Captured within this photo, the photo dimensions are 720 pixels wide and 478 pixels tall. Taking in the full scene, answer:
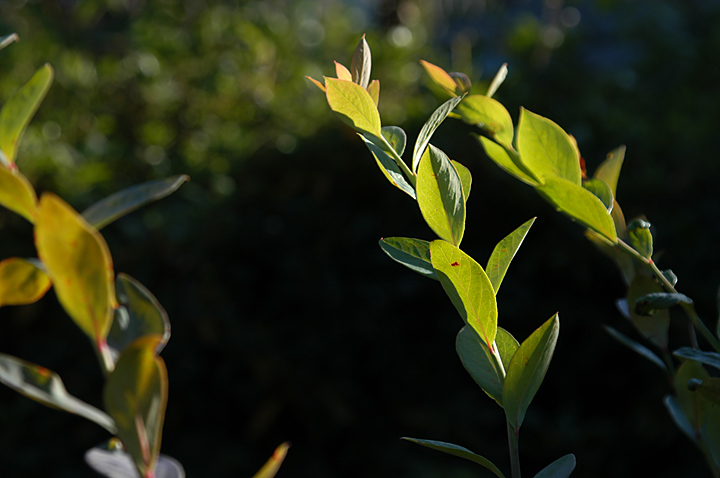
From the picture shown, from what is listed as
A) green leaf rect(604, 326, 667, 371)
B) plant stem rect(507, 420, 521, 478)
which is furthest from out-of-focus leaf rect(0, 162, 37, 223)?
green leaf rect(604, 326, 667, 371)

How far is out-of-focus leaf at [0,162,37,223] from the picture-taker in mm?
268

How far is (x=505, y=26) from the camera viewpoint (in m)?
4.15

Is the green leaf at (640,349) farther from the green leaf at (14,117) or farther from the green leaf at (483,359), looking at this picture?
the green leaf at (14,117)

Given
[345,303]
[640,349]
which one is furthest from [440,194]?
[345,303]

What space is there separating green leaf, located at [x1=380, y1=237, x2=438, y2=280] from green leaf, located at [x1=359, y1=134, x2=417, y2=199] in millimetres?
28

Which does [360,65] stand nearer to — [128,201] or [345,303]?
[128,201]

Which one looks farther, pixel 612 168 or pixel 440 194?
pixel 612 168

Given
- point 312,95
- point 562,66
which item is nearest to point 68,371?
point 312,95

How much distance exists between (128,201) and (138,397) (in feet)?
0.52

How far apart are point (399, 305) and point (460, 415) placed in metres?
0.34

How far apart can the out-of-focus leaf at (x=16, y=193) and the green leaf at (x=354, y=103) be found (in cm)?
14

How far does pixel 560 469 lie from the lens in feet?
1.12

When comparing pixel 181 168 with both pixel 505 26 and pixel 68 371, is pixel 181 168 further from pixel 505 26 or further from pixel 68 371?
pixel 505 26

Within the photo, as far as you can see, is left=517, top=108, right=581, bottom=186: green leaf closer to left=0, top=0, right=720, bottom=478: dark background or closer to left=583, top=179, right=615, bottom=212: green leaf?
left=583, top=179, right=615, bottom=212: green leaf
